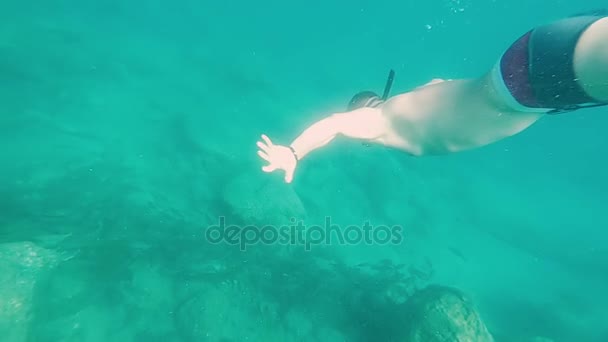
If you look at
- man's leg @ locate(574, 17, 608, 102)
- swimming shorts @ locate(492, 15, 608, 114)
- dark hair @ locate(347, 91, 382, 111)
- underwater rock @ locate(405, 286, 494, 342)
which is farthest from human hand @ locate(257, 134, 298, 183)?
underwater rock @ locate(405, 286, 494, 342)

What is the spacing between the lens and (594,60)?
222 centimetres

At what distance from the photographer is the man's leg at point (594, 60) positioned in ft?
7.13

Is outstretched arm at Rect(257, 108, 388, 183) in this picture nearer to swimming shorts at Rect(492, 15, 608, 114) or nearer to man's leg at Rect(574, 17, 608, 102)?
swimming shorts at Rect(492, 15, 608, 114)

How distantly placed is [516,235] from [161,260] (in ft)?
55.3

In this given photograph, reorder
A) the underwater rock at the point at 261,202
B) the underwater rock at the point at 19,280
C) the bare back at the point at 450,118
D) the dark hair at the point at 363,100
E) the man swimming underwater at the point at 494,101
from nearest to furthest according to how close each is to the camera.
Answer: the man swimming underwater at the point at 494,101 → the bare back at the point at 450,118 → the dark hair at the point at 363,100 → the underwater rock at the point at 19,280 → the underwater rock at the point at 261,202

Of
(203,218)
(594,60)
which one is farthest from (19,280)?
(594,60)

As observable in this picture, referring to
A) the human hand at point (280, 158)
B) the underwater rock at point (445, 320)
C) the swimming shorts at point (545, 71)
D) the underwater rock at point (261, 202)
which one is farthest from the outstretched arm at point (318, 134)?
the underwater rock at point (261, 202)

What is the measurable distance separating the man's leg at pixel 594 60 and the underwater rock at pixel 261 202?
795 cm

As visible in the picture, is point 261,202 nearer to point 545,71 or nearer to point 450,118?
point 450,118

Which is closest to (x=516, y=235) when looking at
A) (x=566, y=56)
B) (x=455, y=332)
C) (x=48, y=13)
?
(x=455, y=332)

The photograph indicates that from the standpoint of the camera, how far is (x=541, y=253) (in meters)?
16.8

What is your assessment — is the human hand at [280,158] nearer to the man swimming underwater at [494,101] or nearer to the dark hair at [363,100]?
the man swimming underwater at [494,101]

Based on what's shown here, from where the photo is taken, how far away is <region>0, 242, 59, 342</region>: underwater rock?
618cm

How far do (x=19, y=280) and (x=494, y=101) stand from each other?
8.61 metres
